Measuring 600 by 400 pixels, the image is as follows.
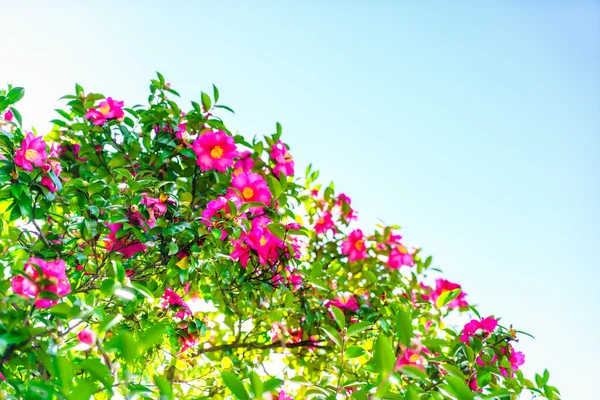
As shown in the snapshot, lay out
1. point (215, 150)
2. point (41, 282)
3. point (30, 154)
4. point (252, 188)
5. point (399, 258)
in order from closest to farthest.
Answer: point (41, 282)
point (30, 154)
point (252, 188)
point (215, 150)
point (399, 258)

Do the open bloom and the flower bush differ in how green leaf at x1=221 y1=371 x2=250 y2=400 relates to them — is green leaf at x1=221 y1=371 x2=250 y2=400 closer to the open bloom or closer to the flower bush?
the flower bush

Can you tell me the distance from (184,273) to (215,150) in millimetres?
458

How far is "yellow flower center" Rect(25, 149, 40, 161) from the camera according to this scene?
47.1 inches

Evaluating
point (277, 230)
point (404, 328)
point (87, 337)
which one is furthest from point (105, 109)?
point (404, 328)

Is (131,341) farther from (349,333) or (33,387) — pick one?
(349,333)

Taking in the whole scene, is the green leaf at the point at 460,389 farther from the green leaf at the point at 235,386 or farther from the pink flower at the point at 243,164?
the pink flower at the point at 243,164

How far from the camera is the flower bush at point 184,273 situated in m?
0.84

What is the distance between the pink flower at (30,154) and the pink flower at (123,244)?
232 millimetres

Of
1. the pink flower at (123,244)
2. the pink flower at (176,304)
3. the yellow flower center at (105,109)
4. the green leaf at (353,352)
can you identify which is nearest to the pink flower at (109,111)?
the yellow flower center at (105,109)

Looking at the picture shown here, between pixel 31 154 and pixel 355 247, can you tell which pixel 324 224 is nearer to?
pixel 355 247

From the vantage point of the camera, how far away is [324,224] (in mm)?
2314

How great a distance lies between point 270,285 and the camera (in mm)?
1521

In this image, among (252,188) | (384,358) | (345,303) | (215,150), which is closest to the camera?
(384,358)

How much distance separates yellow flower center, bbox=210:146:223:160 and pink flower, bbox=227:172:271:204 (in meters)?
0.14
